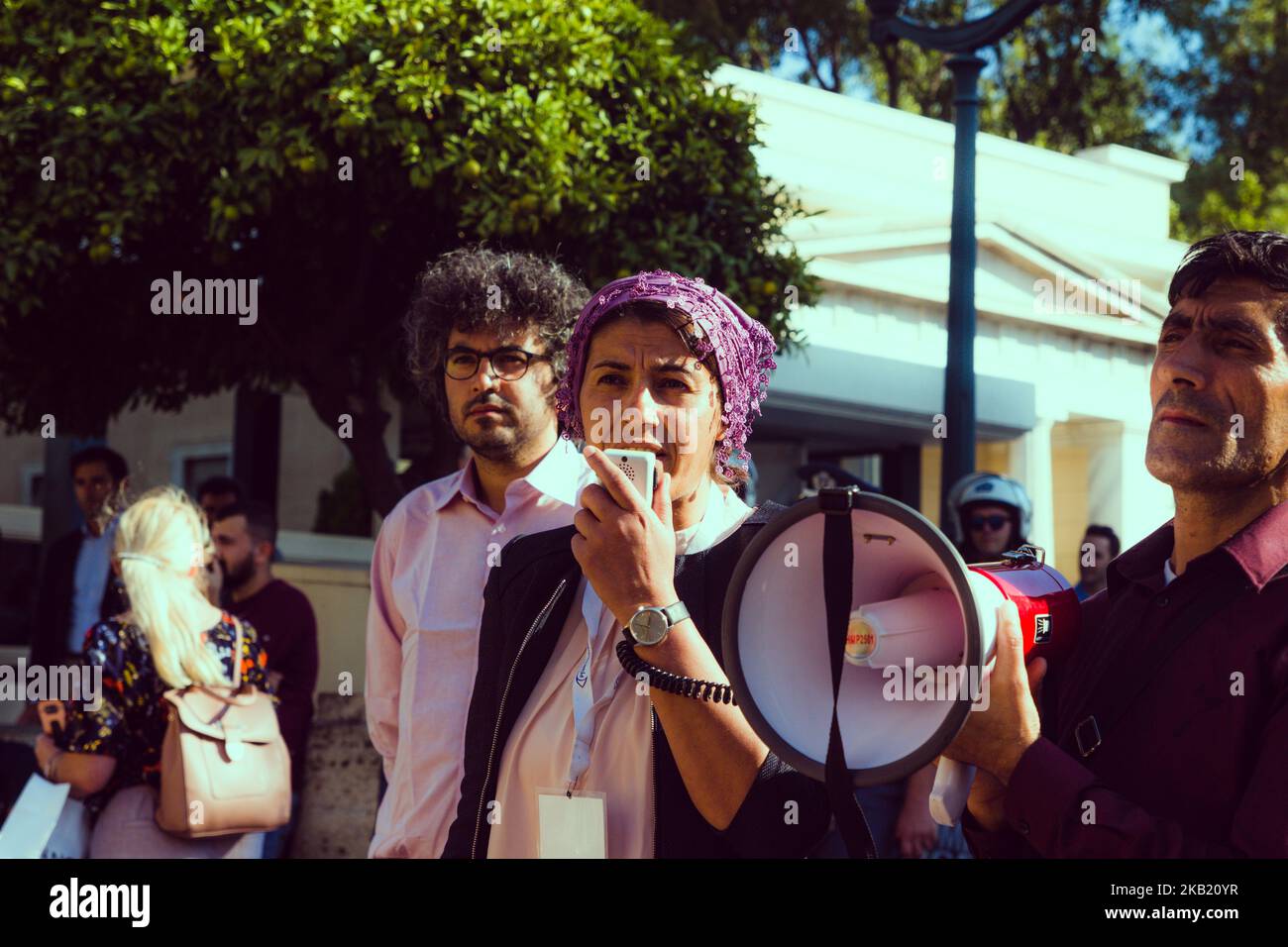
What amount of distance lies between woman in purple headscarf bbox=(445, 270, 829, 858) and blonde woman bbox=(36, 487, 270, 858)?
221 cm

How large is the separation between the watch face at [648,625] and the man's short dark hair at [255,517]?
4617 mm

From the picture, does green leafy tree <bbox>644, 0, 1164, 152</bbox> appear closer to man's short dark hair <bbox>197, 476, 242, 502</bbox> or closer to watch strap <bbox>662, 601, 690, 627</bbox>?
man's short dark hair <bbox>197, 476, 242, 502</bbox>

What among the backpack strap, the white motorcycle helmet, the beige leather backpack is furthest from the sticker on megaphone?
the white motorcycle helmet

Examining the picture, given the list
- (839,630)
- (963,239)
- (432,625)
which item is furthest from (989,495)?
(839,630)

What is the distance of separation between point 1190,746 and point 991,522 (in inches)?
148

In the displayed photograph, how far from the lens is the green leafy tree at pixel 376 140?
6.78 metres

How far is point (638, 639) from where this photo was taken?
2.04 m

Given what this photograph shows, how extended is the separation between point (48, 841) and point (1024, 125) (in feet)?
76.7

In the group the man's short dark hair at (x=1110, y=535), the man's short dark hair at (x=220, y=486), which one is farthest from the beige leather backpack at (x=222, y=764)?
the man's short dark hair at (x=1110, y=535)

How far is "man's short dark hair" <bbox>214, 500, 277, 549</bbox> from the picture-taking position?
641 centimetres

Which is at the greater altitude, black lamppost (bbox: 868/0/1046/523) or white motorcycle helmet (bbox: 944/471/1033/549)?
black lamppost (bbox: 868/0/1046/523)

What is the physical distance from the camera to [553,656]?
96.0 inches

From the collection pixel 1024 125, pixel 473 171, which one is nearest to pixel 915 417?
pixel 473 171
